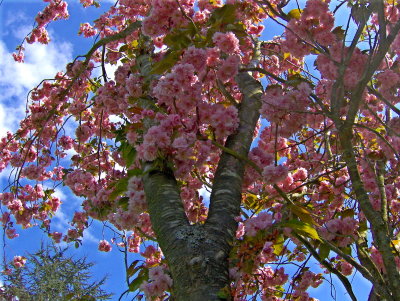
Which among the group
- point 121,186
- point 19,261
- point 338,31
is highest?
point 19,261

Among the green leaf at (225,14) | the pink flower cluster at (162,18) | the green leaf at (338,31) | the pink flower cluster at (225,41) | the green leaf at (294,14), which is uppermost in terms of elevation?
the pink flower cluster at (162,18)

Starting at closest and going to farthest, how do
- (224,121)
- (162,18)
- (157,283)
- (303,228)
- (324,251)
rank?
(303,228), (157,283), (324,251), (224,121), (162,18)

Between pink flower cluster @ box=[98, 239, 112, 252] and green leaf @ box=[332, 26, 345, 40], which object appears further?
pink flower cluster @ box=[98, 239, 112, 252]

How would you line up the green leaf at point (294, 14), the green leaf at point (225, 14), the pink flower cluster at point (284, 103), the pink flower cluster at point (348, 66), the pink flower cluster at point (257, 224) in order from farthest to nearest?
1. the green leaf at point (225, 14)
2. the green leaf at point (294, 14)
3. the pink flower cluster at point (284, 103)
4. the pink flower cluster at point (348, 66)
5. the pink flower cluster at point (257, 224)

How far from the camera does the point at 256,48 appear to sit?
381cm

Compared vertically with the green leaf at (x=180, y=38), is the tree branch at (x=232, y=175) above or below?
below

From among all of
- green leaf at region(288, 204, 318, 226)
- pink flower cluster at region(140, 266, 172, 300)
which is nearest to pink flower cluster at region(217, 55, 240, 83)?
green leaf at region(288, 204, 318, 226)

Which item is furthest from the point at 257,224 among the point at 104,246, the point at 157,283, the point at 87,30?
Answer: the point at 87,30

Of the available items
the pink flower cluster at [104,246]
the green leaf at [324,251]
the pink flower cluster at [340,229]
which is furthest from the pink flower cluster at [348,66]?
the pink flower cluster at [104,246]

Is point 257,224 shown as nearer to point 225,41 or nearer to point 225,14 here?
point 225,41

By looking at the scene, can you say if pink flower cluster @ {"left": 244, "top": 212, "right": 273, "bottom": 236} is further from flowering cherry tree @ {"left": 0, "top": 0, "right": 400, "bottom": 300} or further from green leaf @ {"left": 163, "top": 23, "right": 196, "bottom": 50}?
green leaf @ {"left": 163, "top": 23, "right": 196, "bottom": 50}

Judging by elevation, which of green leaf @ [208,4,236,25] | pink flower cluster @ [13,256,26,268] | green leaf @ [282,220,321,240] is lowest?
green leaf @ [282,220,321,240]

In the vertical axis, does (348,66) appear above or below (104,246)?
below

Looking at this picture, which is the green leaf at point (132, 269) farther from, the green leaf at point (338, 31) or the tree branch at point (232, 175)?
the green leaf at point (338, 31)
